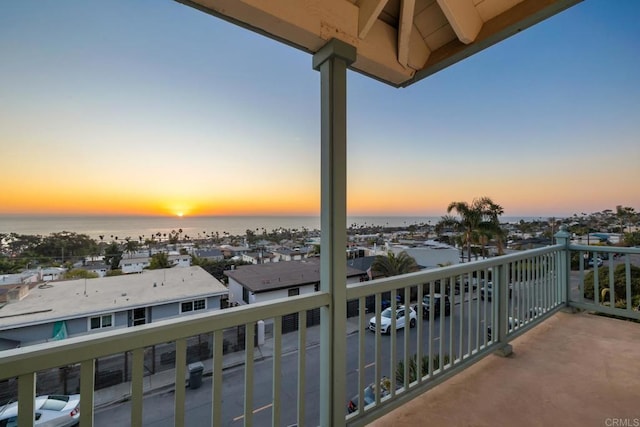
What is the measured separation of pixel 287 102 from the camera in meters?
1.80

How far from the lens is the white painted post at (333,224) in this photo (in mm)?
1529

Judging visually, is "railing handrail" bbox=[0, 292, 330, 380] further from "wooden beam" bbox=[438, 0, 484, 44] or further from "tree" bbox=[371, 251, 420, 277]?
"wooden beam" bbox=[438, 0, 484, 44]

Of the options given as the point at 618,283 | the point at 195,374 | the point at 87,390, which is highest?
the point at 87,390

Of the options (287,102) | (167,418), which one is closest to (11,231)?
(167,418)

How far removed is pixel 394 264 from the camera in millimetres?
1951

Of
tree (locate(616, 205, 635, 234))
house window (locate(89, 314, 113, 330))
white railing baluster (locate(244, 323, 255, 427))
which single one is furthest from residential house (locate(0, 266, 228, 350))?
tree (locate(616, 205, 635, 234))

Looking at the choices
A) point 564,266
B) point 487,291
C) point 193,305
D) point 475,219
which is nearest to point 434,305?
point 487,291

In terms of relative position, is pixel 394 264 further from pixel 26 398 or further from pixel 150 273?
pixel 26 398

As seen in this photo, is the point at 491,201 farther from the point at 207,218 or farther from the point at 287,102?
the point at 207,218

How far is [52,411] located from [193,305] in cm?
54

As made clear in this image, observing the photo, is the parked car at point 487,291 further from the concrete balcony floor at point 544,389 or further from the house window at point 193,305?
the house window at point 193,305

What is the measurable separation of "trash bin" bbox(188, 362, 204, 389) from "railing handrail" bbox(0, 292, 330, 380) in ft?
0.74

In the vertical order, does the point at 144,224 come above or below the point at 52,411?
above

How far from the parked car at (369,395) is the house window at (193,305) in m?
1.17
